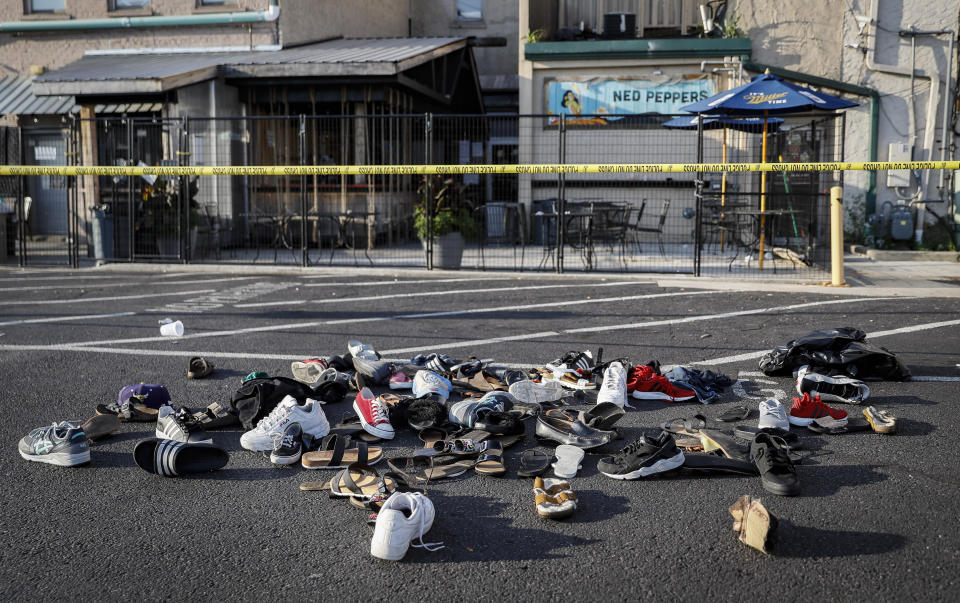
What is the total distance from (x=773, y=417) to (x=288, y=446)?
2706mm

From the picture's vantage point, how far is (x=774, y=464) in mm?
3984

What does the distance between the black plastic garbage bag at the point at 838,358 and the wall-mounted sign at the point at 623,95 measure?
1231 cm

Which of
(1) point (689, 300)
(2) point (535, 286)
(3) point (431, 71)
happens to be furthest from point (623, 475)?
(3) point (431, 71)

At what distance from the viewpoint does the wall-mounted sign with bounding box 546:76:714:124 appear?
17.7 metres

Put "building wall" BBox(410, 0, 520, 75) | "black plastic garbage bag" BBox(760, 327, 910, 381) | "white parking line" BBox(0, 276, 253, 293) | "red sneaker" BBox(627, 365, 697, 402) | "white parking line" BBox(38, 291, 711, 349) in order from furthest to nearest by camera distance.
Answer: "building wall" BBox(410, 0, 520, 75)
"white parking line" BBox(0, 276, 253, 293)
"white parking line" BBox(38, 291, 711, 349)
"black plastic garbage bag" BBox(760, 327, 910, 381)
"red sneaker" BBox(627, 365, 697, 402)

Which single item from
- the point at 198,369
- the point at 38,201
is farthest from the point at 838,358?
the point at 38,201

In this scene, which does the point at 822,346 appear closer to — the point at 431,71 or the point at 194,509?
the point at 194,509

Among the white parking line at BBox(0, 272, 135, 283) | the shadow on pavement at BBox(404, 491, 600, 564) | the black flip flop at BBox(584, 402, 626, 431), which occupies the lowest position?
the shadow on pavement at BBox(404, 491, 600, 564)

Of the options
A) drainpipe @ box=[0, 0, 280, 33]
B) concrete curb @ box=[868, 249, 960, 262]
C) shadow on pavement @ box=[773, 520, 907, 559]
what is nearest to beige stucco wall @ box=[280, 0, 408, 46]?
drainpipe @ box=[0, 0, 280, 33]

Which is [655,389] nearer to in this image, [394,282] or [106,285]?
[394,282]

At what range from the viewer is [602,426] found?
4730 mm

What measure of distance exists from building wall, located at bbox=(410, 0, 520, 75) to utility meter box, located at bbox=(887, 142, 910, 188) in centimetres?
1059

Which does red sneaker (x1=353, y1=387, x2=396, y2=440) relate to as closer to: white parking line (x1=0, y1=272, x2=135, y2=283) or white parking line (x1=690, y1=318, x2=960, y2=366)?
white parking line (x1=690, y1=318, x2=960, y2=366)

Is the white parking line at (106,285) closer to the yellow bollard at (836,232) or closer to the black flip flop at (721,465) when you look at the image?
the yellow bollard at (836,232)
